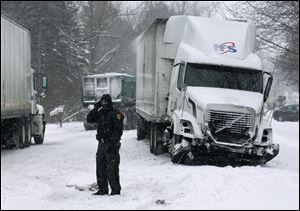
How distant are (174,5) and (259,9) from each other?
170ft

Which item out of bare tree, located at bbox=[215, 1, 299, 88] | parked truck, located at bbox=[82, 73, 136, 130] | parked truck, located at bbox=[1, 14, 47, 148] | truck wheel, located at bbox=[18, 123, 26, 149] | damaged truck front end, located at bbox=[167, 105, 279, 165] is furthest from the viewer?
parked truck, located at bbox=[82, 73, 136, 130]

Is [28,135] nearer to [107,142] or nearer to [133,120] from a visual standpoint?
[107,142]

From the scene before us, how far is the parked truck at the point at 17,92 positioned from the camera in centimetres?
1542

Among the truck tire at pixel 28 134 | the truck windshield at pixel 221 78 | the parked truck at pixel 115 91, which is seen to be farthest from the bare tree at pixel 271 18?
the truck tire at pixel 28 134

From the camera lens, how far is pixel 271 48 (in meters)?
26.6

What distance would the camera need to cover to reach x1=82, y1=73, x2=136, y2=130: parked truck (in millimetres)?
31531

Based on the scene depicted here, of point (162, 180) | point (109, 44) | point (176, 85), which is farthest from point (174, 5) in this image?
point (162, 180)

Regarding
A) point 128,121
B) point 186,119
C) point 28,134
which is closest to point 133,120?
point 128,121

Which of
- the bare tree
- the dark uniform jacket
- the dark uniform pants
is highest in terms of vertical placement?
the bare tree

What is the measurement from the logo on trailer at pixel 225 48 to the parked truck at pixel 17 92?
5.45m

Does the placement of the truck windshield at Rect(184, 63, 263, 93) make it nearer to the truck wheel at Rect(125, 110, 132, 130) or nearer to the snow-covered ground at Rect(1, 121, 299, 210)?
the snow-covered ground at Rect(1, 121, 299, 210)

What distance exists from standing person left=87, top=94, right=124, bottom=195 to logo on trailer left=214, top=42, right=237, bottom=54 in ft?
19.8

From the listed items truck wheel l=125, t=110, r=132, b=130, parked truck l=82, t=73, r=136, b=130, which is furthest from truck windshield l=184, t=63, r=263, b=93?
truck wheel l=125, t=110, r=132, b=130

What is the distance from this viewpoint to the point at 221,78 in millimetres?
15133
